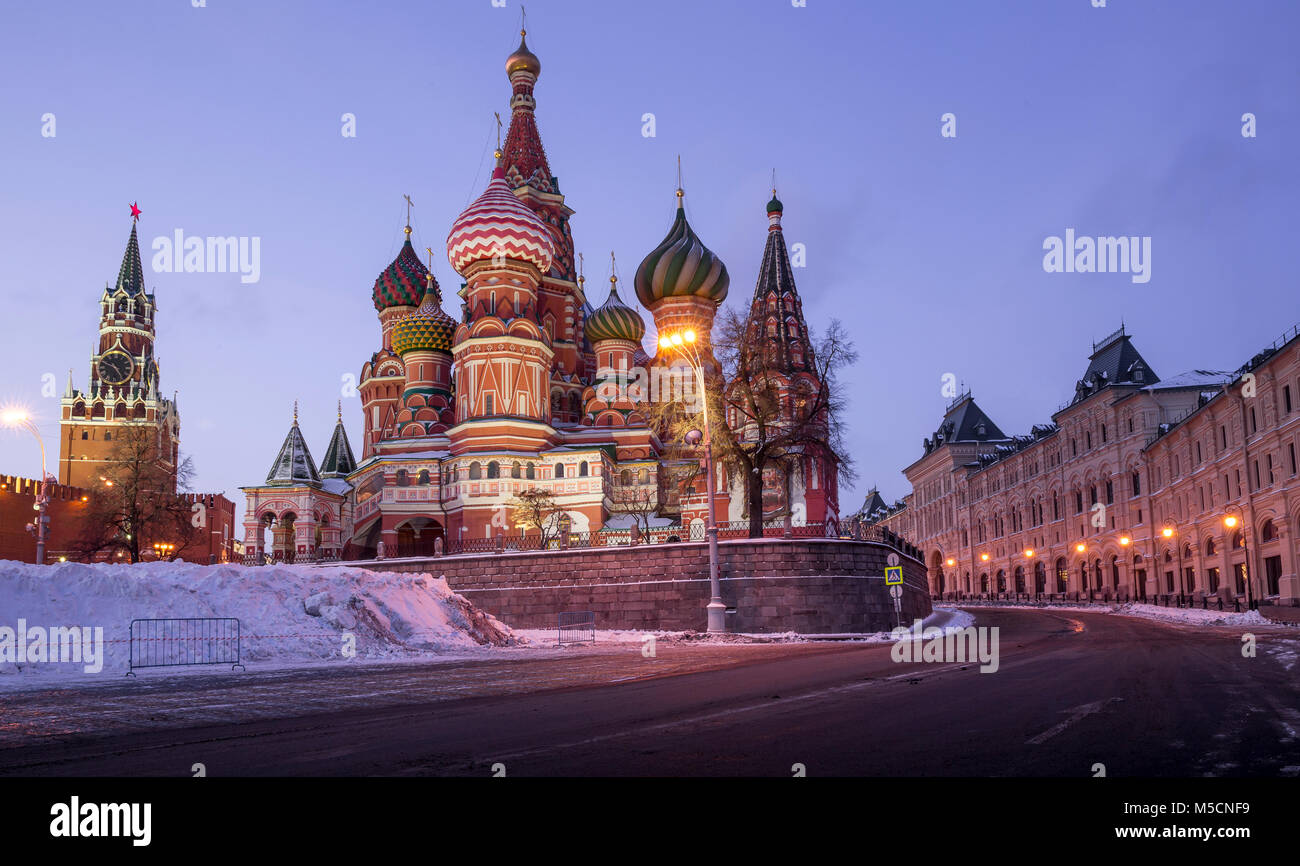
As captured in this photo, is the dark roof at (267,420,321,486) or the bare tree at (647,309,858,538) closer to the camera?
the bare tree at (647,309,858,538)

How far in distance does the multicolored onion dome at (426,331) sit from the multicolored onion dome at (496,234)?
5.03m

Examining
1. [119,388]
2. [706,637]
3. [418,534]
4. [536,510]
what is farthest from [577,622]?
[119,388]

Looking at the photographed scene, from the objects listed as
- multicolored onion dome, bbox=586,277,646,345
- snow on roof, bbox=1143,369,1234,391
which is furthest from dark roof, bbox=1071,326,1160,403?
multicolored onion dome, bbox=586,277,646,345

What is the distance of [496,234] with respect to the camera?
174 feet

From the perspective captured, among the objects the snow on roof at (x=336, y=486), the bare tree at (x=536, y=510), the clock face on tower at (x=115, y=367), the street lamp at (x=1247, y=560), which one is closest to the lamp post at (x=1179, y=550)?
the street lamp at (x=1247, y=560)

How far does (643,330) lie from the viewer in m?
61.5

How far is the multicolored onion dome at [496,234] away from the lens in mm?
53125

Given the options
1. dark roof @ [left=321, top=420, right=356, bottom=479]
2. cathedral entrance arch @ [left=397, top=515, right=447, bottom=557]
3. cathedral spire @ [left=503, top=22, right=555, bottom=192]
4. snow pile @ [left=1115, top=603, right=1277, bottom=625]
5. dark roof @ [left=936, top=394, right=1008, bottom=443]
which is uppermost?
cathedral spire @ [left=503, top=22, right=555, bottom=192]

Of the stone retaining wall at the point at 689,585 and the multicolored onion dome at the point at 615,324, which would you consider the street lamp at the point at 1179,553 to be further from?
the multicolored onion dome at the point at 615,324

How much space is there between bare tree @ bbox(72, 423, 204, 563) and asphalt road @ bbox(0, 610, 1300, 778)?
41.7m

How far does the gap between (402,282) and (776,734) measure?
209ft

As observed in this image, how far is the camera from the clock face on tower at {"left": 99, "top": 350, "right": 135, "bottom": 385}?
4099 inches

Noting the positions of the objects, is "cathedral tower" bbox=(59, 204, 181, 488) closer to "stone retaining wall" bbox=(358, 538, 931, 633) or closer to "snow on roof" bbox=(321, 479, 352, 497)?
"snow on roof" bbox=(321, 479, 352, 497)

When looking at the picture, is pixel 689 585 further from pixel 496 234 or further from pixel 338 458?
pixel 338 458
